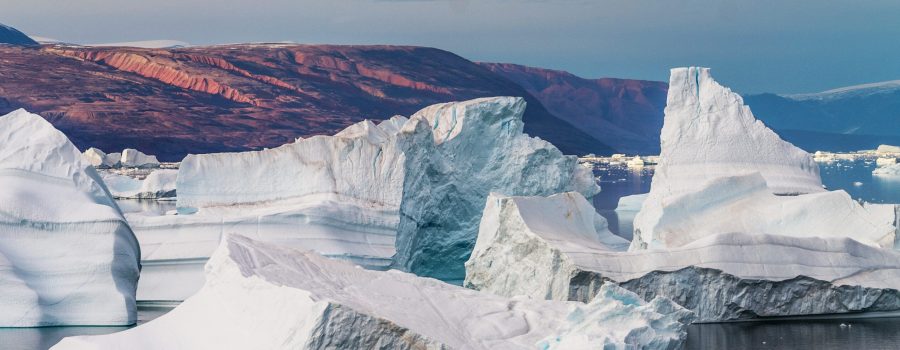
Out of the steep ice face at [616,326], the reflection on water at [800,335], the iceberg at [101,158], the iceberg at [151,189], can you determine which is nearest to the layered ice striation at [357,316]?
the steep ice face at [616,326]

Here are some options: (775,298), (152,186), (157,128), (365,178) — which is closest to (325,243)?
(365,178)

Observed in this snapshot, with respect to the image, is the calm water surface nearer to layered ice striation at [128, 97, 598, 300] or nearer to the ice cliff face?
layered ice striation at [128, 97, 598, 300]

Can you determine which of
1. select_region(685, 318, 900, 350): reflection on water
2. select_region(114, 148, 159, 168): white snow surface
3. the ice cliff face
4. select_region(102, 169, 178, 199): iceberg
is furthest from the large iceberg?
select_region(114, 148, 159, 168): white snow surface

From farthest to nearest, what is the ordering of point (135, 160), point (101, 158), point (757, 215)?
point (135, 160) < point (101, 158) < point (757, 215)

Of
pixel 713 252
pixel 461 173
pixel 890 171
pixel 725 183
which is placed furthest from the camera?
pixel 890 171

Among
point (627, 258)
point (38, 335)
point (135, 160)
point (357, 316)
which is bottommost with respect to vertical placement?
point (38, 335)

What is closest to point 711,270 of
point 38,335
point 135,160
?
point 38,335

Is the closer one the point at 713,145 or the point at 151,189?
the point at 713,145

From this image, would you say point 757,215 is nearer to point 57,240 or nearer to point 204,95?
point 57,240

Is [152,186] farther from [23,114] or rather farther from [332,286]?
[332,286]
